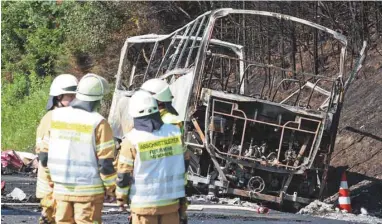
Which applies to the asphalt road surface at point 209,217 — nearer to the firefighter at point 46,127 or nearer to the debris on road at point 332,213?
the debris on road at point 332,213

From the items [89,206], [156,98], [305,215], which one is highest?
[156,98]

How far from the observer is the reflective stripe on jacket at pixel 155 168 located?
7.17 m

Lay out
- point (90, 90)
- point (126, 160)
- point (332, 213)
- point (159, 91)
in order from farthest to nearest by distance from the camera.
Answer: point (332, 213) < point (159, 91) < point (90, 90) < point (126, 160)

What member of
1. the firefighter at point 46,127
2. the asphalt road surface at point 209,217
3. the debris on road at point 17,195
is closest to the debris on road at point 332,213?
the asphalt road surface at point 209,217

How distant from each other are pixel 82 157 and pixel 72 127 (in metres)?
0.25

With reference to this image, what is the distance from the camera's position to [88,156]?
24.5ft

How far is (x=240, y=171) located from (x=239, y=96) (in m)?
1.15

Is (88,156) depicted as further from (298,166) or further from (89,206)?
(298,166)

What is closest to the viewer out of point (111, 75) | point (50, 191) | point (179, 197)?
point (179, 197)

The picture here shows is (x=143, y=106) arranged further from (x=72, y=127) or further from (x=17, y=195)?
(x=17, y=195)

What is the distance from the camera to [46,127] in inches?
322

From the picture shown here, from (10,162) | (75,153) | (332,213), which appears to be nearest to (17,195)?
(332,213)

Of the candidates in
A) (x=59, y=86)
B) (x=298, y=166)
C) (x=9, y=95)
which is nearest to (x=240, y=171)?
(x=298, y=166)

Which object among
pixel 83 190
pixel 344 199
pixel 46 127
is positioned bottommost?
pixel 344 199
